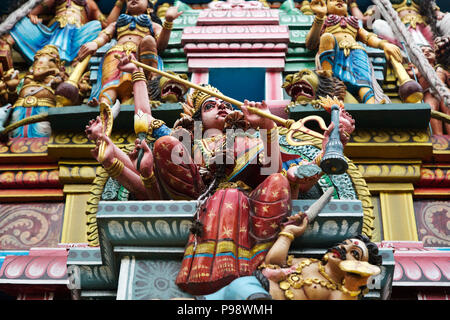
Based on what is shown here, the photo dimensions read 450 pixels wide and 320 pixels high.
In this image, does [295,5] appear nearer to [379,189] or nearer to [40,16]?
[40,16]

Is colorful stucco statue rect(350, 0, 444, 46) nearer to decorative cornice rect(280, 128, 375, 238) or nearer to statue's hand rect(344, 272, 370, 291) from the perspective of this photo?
decorative cornice rect(280, 128, 375, 238)

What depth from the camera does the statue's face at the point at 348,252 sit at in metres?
5.58

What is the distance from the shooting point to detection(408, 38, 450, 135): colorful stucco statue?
8.77 m

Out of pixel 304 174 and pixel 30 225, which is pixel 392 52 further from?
pixel 30 225

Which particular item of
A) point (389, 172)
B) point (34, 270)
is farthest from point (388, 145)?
point (34, 270)

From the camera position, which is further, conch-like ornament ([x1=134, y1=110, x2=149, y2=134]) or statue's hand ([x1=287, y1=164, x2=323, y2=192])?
conch-like ornament ([x1=134, y1=110, x2=149, y2=134])

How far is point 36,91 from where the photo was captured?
A: 29.8ft

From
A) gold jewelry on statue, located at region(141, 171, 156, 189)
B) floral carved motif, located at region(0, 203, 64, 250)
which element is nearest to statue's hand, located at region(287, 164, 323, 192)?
gold jewelry on statue, located at region(141, 171, 156, 189)

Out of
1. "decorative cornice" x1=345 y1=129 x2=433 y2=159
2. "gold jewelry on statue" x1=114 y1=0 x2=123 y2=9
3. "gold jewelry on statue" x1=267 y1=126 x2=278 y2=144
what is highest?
"gold jewelry on statue" x1=114 y1=0 x2=123 y2=9

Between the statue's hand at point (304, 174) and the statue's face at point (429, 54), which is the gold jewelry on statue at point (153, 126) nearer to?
the statue's hand at point (304, 174)

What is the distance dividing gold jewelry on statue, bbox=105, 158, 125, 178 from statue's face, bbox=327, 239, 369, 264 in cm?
175

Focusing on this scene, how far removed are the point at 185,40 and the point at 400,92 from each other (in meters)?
2.52

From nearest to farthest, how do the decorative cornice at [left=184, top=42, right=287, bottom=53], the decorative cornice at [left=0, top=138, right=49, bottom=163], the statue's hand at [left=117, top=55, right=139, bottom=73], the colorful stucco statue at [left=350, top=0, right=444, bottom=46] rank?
the statue's hand at [left=117, top=55, right=139, bottom=73], the decorative cornice at [left=0, top=138, right=49, bottom=163], the decorative cornice at [left=184, top=42, right=287, bottom=53], the colorful stucco statue at [left=350, top=0, right=444, bottom=46]
